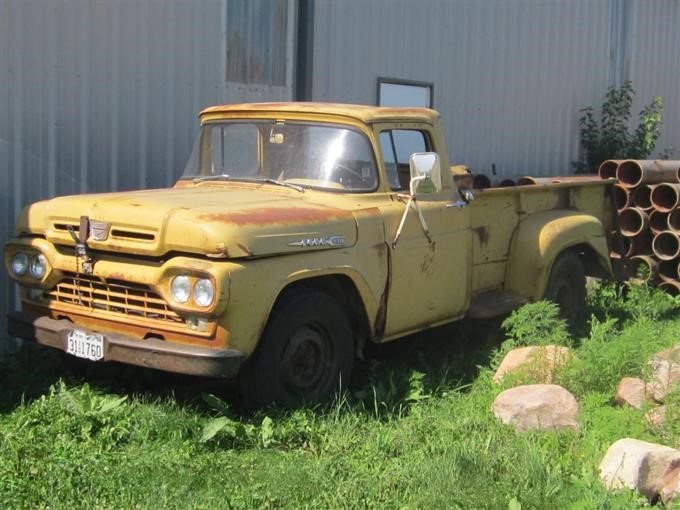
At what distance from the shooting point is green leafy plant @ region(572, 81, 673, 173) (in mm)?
13562

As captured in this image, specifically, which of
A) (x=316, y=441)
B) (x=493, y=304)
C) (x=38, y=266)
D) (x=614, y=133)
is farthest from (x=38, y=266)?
(x=614, y=133)

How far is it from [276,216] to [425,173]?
4.15 feet

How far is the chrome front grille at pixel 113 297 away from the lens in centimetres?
504

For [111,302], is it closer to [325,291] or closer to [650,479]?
[325,291]

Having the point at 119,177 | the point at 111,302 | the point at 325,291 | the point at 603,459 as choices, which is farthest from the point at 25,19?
the point at 603,459

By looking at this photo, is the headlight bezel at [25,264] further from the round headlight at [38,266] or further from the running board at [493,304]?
the running board at [493,304]

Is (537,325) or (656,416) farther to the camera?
(537,325)

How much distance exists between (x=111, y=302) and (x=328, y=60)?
5.24 metres

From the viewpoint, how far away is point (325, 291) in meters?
5.61

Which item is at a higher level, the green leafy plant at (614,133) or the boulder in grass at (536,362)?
the green leafy plant at (614,133)

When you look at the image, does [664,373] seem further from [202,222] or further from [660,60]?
[660,60]

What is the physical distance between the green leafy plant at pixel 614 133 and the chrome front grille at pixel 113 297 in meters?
9.83

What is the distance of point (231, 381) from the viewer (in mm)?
5312

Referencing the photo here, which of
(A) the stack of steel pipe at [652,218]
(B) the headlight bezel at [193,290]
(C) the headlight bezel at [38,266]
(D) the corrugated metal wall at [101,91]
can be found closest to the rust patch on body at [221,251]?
(B) the headlight bezel at [193,290]
